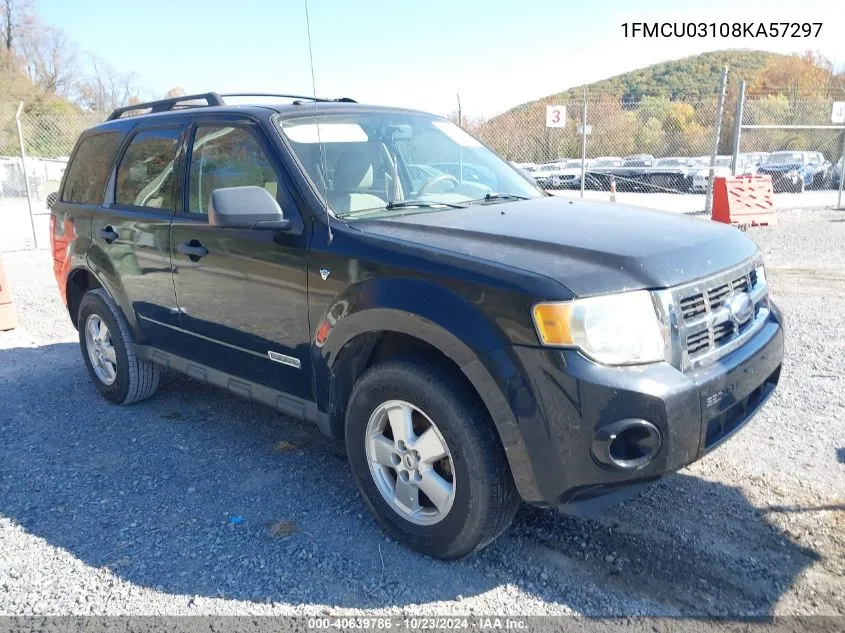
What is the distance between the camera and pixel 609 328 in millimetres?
2428

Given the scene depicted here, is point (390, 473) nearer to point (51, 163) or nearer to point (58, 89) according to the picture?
point (51, 163)

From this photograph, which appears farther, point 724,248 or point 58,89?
point 58,89

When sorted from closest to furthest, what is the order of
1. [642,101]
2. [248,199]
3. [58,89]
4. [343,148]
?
[248,199] → [343,148] → [642,101] → [58,89]

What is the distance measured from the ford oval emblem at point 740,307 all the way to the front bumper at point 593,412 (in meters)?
0.29

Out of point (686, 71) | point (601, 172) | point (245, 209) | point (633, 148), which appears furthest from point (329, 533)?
point (686, 71)

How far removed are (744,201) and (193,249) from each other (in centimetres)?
1124

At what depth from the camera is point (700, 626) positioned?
251 centimetres

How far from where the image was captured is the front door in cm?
334

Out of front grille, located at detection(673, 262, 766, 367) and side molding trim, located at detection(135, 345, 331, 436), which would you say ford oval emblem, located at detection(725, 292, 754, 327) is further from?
side molding trim, located at detection(135, 345, 331, 436)

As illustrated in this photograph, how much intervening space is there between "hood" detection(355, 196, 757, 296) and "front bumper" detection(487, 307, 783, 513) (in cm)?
31

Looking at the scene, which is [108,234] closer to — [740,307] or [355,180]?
[355,180]

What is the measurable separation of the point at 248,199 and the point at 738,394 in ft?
7.43

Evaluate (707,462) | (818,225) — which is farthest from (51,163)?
(707,462)

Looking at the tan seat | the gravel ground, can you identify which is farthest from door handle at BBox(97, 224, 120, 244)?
the tan seat
